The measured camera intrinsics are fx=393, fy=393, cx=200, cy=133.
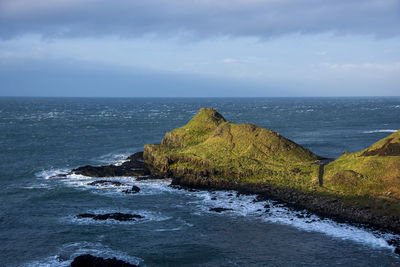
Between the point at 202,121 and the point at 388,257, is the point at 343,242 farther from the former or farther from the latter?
the point at 202,121

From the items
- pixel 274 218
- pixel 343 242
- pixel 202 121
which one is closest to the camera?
pixel 343 242

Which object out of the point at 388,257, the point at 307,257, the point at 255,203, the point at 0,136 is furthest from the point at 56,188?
the point at 0,136

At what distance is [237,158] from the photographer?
6097 centimetres

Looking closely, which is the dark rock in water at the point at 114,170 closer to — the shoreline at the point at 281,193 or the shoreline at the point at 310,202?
the shoreline at the point at 281,193

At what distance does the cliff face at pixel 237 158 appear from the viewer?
182 ft

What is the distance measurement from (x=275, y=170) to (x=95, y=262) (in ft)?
103

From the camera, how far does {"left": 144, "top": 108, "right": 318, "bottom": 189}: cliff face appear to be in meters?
55.5

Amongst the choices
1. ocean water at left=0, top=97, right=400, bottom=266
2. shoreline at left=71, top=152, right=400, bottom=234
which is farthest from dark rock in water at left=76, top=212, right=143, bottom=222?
shoreline at left=71, top=152, right=400, bottom=234

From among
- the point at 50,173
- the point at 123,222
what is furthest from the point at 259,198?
the point at 50,173

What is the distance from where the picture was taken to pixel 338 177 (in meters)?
49.9

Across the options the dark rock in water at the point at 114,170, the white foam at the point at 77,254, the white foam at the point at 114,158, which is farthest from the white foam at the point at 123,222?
the white foam at the point at 114,158

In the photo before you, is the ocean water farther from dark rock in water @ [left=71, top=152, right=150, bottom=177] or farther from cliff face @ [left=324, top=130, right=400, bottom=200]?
cliff face @ [left=324, top=130, right=400, bottom=200]

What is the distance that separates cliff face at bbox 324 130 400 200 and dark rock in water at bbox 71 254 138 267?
28738 millimetres

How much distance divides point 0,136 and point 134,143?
39.6m
